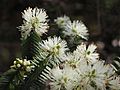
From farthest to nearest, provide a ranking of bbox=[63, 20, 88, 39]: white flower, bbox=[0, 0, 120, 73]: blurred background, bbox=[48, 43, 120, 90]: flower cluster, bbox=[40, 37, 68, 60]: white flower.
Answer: bbox=[0, 0, 120, 73]: blurred background → bbox=[63, 20, 88, 39]: white flower → bbox=[40, 37, 68, 60]: white flower → bbox=[48, 43, 120, 90]: flower cluster

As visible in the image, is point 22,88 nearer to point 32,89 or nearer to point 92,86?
point 32,89

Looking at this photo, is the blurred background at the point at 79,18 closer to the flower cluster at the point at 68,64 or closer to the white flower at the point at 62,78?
the flower cluster at the point at 68,64

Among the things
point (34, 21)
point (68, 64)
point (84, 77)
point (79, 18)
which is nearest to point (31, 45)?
point (34, 21)

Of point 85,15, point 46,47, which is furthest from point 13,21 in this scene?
point 46,47

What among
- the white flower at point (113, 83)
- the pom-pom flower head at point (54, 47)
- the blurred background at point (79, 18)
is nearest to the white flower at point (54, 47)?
the pom-pom flower head at point (54, 47)

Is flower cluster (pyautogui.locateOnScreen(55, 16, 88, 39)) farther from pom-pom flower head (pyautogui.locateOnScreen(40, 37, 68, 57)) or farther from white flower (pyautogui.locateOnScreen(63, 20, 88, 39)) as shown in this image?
pom-pom flower head (pyautogui.locateOnScreen(40, 37, 68, 57))

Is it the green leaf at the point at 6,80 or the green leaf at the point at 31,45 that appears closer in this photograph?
the green leaf at the point at 6,80

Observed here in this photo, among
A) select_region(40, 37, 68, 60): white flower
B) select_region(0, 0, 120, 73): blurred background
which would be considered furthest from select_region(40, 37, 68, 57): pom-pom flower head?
select_region(0, 0, 120, 73): blurred background

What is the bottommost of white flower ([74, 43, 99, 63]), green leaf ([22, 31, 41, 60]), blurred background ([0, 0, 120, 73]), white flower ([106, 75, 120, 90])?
white flower ([106, 75, 120, 90])
